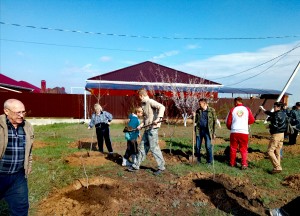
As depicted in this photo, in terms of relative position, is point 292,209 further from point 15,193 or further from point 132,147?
point 132,147

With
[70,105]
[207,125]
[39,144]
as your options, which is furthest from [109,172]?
[70,105]

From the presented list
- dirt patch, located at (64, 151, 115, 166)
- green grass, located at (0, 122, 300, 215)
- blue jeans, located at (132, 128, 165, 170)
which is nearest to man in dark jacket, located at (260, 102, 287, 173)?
green grass, located at (0, 122, 300, 215)

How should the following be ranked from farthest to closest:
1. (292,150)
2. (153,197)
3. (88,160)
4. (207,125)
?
(292,150), (88,160), (207,125), (153,197)

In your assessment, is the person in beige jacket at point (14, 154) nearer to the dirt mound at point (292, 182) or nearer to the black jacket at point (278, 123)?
the dirt mound at point (292, 182)

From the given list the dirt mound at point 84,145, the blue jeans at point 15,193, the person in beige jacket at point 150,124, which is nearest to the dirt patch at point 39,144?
the dirt mound at point 84,145

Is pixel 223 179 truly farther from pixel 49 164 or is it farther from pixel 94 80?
pixel 94 80

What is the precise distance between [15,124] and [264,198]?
4165 mm

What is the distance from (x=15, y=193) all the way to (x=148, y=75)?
22.8 metres

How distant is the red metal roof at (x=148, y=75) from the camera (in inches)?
963

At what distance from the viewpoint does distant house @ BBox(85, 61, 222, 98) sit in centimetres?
2156

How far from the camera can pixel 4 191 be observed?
3348 mm

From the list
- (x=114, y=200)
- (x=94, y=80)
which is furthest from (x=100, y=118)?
(x=94, y=80)

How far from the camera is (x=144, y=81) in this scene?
24312 mm

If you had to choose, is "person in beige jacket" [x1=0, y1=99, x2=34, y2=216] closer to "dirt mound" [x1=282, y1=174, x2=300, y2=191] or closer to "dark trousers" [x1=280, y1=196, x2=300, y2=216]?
"dark trousers" [x1=280, y1=196, x2=300, y2=216]
